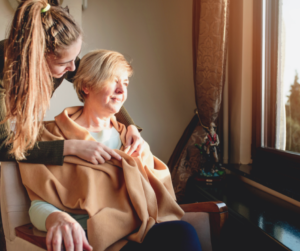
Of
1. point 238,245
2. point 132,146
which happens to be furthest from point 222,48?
point 238,245

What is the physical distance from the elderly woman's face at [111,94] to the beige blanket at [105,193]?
0.15 meters

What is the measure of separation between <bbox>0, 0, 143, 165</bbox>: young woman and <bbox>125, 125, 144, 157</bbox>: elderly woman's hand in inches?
5.0

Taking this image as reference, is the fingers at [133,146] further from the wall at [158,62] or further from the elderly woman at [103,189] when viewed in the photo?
the wall at [158,62]

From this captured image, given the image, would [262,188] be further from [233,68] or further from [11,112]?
[11,112]

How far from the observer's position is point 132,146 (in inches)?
47.6

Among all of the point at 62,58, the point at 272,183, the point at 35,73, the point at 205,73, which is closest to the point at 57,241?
the point at 35,73

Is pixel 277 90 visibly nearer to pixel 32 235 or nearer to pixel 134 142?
pixel 134 142

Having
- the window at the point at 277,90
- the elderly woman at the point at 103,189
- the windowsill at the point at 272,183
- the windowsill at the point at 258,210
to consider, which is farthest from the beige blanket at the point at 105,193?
the window at the point at 277,90

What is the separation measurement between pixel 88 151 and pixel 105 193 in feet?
0.60

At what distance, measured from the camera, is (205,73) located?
1.98 m

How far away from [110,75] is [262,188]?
1.18 metres

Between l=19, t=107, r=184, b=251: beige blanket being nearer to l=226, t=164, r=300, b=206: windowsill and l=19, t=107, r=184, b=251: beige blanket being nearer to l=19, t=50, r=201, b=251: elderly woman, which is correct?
l=19, t=50, r=201, b=251: elderly woman

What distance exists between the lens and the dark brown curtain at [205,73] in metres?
1.87

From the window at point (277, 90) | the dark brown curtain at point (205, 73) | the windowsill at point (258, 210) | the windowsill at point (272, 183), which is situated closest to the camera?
the windowsill at point (258, 210)
